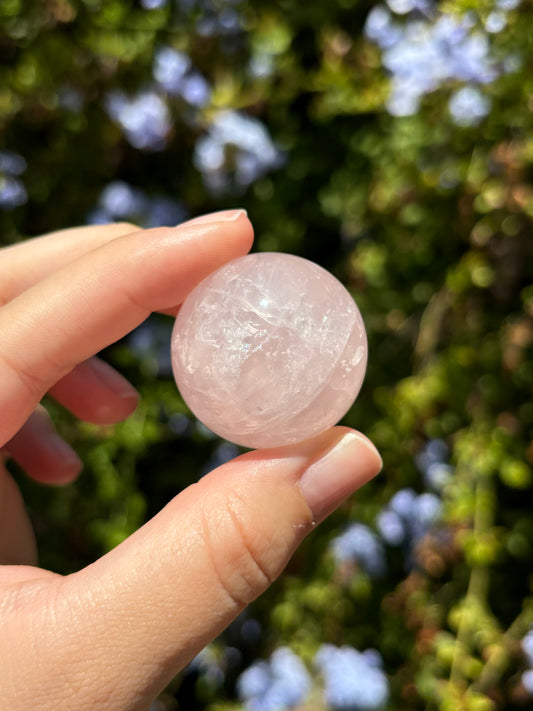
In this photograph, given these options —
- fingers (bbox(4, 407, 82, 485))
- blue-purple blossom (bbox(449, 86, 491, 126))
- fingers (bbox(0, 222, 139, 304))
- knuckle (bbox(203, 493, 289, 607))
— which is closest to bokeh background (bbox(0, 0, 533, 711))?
blue-purple blossom (bbox(449, 86, 491, 126))

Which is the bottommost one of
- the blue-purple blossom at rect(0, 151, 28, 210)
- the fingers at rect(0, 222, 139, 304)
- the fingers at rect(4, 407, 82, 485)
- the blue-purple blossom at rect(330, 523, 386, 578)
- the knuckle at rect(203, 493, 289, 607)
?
the blue-purple blossom at rect(330, 523, 386, 578)

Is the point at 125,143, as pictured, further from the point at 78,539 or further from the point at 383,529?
the point at 383,529

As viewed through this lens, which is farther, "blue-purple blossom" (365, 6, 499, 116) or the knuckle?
"blue-purple blossom" (365, 6, 499, 116)

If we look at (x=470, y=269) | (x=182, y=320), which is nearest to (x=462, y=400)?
(x=470, y=269)

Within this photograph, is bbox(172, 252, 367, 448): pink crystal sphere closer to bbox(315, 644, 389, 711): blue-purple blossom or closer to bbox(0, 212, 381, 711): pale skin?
bbox(0, 212, 381, 711): pale skin

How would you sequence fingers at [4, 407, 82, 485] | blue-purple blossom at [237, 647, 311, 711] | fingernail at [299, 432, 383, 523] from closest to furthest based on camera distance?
fingernail at [299, 432, 383, 523] → fingers at [4, 407, 82, 485] → blue-purple blossom at [237, 647, 311, 711]

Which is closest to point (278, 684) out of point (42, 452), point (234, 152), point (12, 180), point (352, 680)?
point (352, 680)

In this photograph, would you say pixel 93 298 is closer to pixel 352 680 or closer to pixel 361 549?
pixel 361 549

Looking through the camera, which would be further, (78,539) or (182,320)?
(78,539)
